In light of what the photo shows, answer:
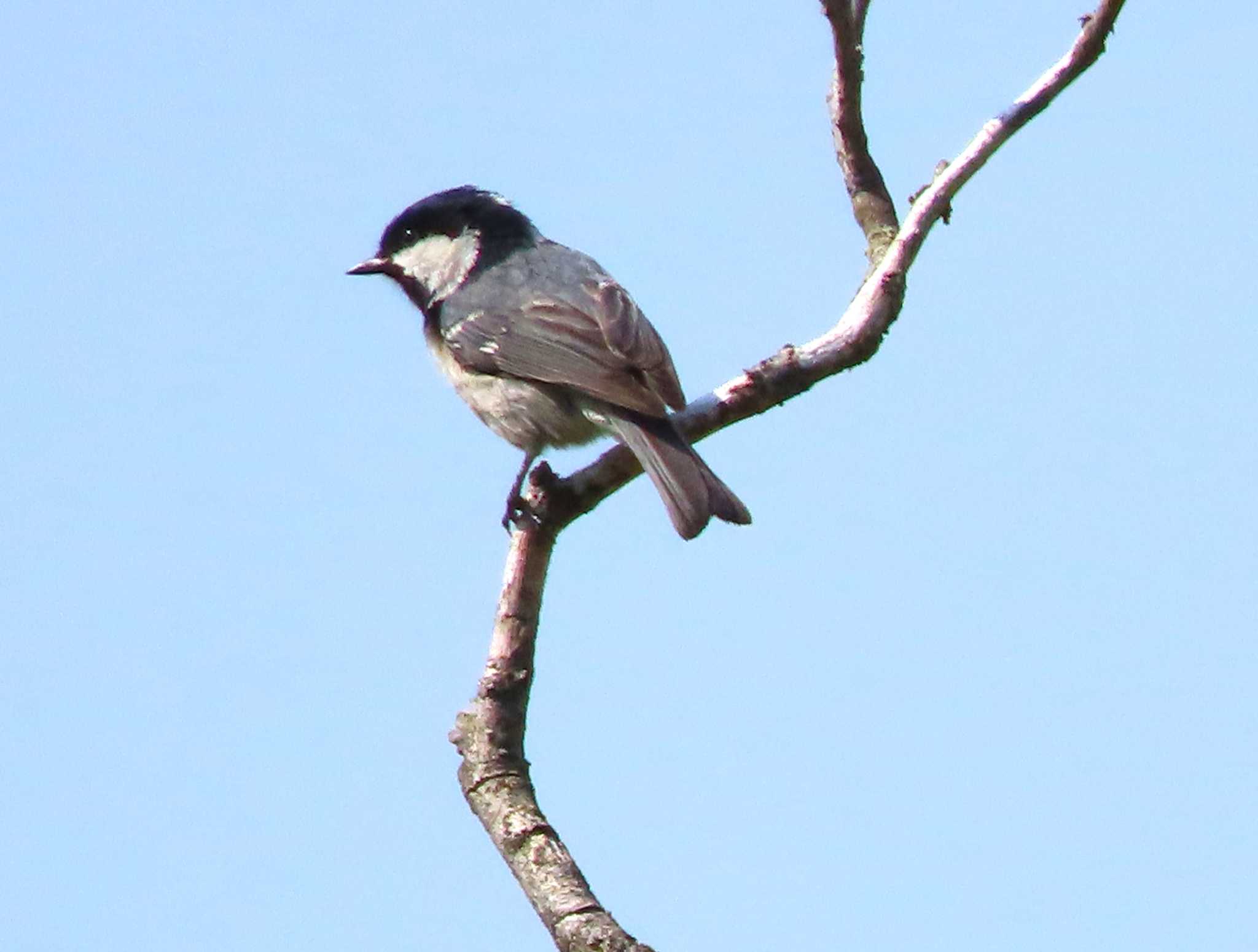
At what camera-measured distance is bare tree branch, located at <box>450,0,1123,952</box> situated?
3.82 metres

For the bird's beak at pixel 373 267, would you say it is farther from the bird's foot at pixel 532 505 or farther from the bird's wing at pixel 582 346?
the bird's foot at pixel 532 505

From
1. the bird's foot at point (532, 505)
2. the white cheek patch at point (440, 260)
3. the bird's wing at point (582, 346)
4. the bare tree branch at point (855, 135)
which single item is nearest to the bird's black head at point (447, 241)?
the white cheek patch at point (440, 260)

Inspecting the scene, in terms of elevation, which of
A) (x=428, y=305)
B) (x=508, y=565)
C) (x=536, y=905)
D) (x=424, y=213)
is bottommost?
(x=536, y=905)

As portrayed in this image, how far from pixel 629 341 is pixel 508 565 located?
6.02ft

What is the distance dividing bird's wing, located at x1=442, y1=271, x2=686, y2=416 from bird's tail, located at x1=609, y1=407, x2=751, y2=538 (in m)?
0.11

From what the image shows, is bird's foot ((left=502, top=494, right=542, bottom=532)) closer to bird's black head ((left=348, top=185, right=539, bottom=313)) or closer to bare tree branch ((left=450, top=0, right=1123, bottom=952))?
bare tree branch ((left=450, top=0, right=1123, bottom=952))

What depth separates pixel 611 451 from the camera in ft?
18.1

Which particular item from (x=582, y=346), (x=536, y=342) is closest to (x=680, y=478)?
(x=582, y=346)

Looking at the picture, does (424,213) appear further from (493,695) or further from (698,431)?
(493,695)

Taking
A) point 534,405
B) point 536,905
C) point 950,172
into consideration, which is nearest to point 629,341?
point 534,405

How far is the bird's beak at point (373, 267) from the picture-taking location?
7707mm

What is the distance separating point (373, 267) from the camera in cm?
773

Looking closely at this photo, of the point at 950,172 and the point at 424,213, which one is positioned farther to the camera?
the point at 424,213

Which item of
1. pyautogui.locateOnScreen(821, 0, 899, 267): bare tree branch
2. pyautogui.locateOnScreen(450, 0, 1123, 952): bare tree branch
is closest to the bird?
pyautogui.locateOnScreen(450, 0, 1123, 952): bare tree branch
